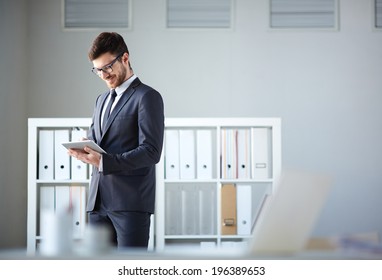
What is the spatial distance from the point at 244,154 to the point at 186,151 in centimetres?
42

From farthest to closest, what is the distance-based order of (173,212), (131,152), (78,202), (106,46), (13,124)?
(13,124) → (78,202) → (173,212) → (106,46) → (131,152)

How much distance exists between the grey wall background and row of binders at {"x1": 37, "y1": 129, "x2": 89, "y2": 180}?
956 mm

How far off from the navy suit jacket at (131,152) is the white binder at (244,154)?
79.5 inches

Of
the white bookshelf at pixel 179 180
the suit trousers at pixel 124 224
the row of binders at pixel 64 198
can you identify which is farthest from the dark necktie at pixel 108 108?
the row of binders at pixel 64 198

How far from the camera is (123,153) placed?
269 centimetres

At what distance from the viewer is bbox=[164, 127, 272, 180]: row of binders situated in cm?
476

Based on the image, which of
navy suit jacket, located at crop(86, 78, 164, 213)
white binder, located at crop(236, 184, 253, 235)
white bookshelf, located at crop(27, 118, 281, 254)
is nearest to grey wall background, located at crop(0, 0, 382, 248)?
white bookshelf, located at crop(27, 118, 281, 254)

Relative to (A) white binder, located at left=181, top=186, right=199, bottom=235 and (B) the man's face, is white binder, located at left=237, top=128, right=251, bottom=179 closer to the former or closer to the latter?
(A) white binder, located at left=181, top=186, right=199, bottom=235

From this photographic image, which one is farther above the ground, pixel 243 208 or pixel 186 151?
pixel 186 151

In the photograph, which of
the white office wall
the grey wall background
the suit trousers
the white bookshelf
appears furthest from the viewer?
the grey wall background

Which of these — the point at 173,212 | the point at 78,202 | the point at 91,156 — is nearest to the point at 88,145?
the point at 91,156

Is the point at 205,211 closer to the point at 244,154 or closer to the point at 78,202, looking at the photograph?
the point at 244,154

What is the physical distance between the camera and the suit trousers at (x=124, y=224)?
2641mm
